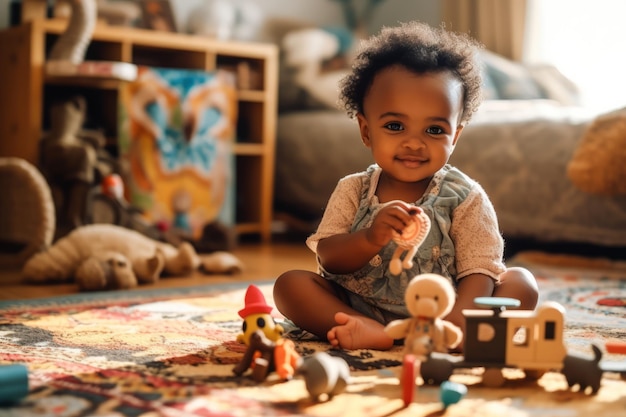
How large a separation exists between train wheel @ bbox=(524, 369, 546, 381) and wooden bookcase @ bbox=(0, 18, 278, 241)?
68.7 inches

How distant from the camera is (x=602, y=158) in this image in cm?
215

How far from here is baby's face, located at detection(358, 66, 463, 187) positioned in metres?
1.22

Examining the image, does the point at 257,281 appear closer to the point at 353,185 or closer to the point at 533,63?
the point at 353,185

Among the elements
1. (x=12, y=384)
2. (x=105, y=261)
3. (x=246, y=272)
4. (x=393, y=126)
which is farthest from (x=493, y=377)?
(x=246, y=272)

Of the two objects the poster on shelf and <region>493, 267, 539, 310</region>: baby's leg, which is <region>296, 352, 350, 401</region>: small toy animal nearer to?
<region>493, 267, 539, 310</region>: baby's leg

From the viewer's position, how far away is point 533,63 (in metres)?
3.48

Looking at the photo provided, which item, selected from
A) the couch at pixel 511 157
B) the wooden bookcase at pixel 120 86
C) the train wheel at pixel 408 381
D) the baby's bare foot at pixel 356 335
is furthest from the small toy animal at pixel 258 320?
the wooden bookcase at pixel 120 86

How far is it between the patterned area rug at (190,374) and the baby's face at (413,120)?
11.1 inches

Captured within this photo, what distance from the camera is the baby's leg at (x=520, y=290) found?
48.1 inches

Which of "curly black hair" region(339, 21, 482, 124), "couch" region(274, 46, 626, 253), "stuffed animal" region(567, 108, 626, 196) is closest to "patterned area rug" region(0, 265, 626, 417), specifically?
"curly black hair" region(339, 21, 482, 124)

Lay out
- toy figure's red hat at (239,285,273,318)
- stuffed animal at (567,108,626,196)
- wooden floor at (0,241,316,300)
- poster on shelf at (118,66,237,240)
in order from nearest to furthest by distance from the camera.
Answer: toy figure's red hat at (239,285,273,318)
wooden floor at (0,241,316,300)
stuffed animal at (567,108,626,196)
poster on shelf at (118,66,237,240)

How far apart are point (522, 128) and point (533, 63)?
1124mm

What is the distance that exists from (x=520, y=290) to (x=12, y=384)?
0.71m

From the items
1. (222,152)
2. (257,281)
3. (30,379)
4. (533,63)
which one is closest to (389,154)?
(30,379)
